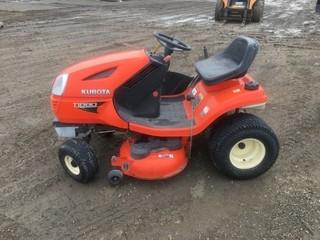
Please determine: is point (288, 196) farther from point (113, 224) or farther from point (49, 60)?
point (49, 60)

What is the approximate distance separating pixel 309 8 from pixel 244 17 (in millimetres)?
4481

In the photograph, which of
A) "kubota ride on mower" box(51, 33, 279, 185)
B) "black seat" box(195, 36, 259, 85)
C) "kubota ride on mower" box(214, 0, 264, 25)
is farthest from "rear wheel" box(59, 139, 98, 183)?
"kubota ride on mower" box(214, 0, 264, 25)

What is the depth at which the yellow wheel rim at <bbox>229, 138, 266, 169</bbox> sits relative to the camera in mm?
3164

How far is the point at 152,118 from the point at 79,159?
2.14 feet

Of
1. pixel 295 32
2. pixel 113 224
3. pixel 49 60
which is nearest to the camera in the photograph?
pixel 113 224

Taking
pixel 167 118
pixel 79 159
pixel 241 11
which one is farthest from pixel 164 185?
pixel 241 11

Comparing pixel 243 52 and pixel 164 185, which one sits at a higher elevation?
pixel 243 52

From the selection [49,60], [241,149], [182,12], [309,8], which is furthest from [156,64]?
[309,8]

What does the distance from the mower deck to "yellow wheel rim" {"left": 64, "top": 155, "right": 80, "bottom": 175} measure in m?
0.51

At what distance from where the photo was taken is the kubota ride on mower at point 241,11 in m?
10.5

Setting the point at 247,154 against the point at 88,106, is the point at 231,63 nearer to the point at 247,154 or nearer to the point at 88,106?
the point at 247,154

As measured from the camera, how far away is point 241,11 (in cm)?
1059

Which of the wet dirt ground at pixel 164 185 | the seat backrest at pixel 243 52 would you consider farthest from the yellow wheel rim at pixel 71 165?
the seat backrest at pixel 243 52

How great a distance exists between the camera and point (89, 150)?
311 centimetres
